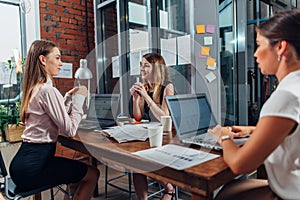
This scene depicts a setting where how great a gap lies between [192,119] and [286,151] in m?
0.60

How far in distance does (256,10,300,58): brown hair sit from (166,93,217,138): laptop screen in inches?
23.3

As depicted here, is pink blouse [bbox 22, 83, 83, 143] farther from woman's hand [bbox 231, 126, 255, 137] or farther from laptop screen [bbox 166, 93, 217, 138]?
woman's hand [bbox 231, 126, 255, 137]

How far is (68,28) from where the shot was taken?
142 inches

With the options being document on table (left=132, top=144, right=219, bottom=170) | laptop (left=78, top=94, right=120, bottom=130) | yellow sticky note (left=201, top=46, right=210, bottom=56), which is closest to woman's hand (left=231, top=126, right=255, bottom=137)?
document on table (left=132, top=144, right=219, bottom=170)

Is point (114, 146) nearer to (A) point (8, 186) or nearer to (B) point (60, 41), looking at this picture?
(A) point (8, 186)

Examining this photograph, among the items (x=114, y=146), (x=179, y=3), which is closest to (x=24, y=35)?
(x=179, y=3)

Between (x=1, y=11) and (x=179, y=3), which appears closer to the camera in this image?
(x=179, y=3)

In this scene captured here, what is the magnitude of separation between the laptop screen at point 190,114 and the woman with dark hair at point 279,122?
1.18 feet

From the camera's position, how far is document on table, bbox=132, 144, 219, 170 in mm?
988

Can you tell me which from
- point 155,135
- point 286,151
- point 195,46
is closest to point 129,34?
point 195,46

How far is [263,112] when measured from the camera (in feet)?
2.89

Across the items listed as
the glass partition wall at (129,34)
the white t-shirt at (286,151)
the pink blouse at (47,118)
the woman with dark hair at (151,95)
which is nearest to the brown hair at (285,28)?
the white t-shirt at (286,151)

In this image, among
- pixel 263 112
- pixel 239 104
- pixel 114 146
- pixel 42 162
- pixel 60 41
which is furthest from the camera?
pixel 60 41

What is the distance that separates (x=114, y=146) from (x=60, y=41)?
270cm
